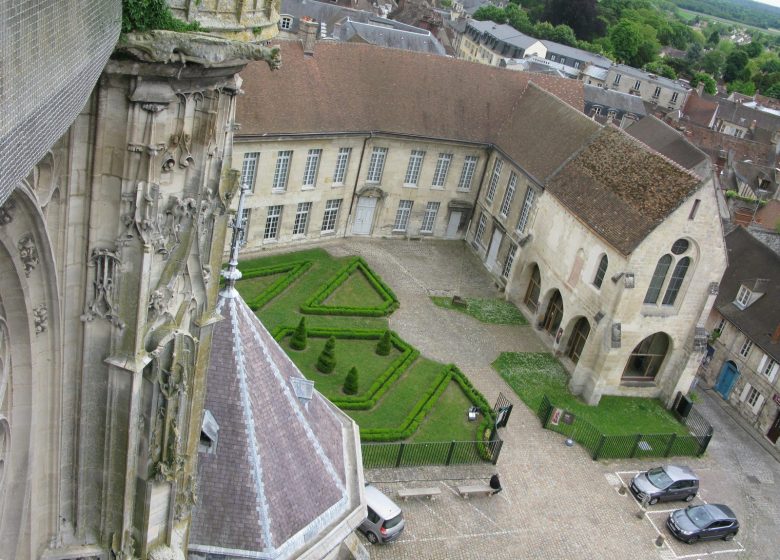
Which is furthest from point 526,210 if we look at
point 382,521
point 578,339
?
point 382,521

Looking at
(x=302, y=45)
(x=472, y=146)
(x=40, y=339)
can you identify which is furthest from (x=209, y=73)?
(x=472, y=146)

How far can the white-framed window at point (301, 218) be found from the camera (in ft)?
154

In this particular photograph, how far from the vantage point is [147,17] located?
827cm

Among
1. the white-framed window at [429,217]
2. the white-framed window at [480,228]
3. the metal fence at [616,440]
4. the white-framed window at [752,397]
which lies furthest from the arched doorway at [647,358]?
the white-framed window at [429,217]

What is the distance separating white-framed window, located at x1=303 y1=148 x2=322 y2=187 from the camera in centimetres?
4578

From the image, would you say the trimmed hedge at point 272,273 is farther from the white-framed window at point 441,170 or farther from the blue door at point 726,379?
the blue door at point 726,379

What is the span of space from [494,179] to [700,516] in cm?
2568

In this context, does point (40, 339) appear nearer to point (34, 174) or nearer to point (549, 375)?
point (34, 174)

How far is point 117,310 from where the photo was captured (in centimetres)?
996

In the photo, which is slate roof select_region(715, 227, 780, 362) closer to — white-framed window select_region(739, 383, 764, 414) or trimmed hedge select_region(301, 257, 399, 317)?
white-framed window select_region(739, 383, 764, 414)

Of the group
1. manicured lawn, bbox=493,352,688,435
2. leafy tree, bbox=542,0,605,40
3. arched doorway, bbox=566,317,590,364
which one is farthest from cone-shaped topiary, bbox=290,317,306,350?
Result: leafy tree, bbox=542,0,605,40

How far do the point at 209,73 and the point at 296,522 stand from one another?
39.6 feet

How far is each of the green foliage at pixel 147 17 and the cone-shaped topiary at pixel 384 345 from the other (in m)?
30.9

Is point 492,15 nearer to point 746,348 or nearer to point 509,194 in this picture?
point 509,194
